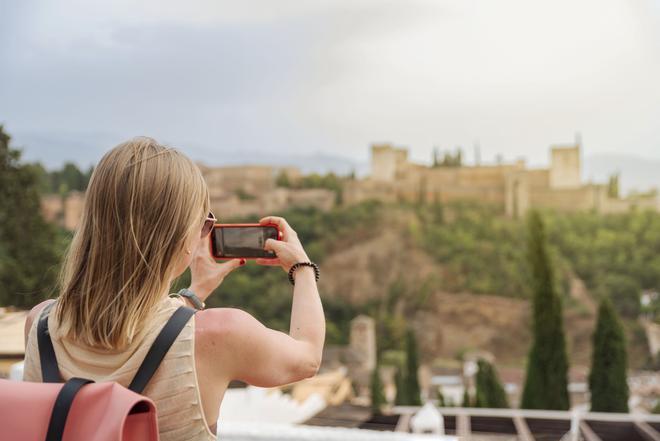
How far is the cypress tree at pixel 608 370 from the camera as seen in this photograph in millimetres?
10086

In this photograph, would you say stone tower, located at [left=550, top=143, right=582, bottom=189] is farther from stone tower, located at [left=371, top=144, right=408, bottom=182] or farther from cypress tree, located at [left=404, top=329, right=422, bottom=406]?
cypress tree, located at [left=404, top=329, right=422, bottom=406]

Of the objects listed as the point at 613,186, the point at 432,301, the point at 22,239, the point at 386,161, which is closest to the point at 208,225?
the point at 22,239

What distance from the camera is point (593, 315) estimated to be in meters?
32.4

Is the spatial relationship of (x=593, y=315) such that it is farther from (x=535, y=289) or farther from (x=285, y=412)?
(x=285, y=412)

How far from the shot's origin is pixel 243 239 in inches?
32.1

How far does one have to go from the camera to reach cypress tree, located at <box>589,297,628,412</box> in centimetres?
1009

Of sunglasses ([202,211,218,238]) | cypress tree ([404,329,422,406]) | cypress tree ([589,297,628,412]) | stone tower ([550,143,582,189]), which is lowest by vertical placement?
cypress tree ([404,329,422,406])

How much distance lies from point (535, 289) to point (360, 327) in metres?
18.6

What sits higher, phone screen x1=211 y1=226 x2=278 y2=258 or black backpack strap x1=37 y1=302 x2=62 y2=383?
phone screen x1=211 y1=226 x2=278 y2=258

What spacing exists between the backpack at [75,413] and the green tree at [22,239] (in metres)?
8.73

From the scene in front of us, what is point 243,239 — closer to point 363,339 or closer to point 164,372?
point 164,372

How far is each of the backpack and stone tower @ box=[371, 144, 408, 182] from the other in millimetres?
42645

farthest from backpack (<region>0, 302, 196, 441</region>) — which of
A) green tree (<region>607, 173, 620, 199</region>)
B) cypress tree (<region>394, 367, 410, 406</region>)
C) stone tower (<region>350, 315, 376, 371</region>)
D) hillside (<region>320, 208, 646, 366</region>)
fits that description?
green tree (<region>607, 173, 620, 199</region>)

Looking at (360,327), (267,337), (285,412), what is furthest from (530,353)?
(360,327)
